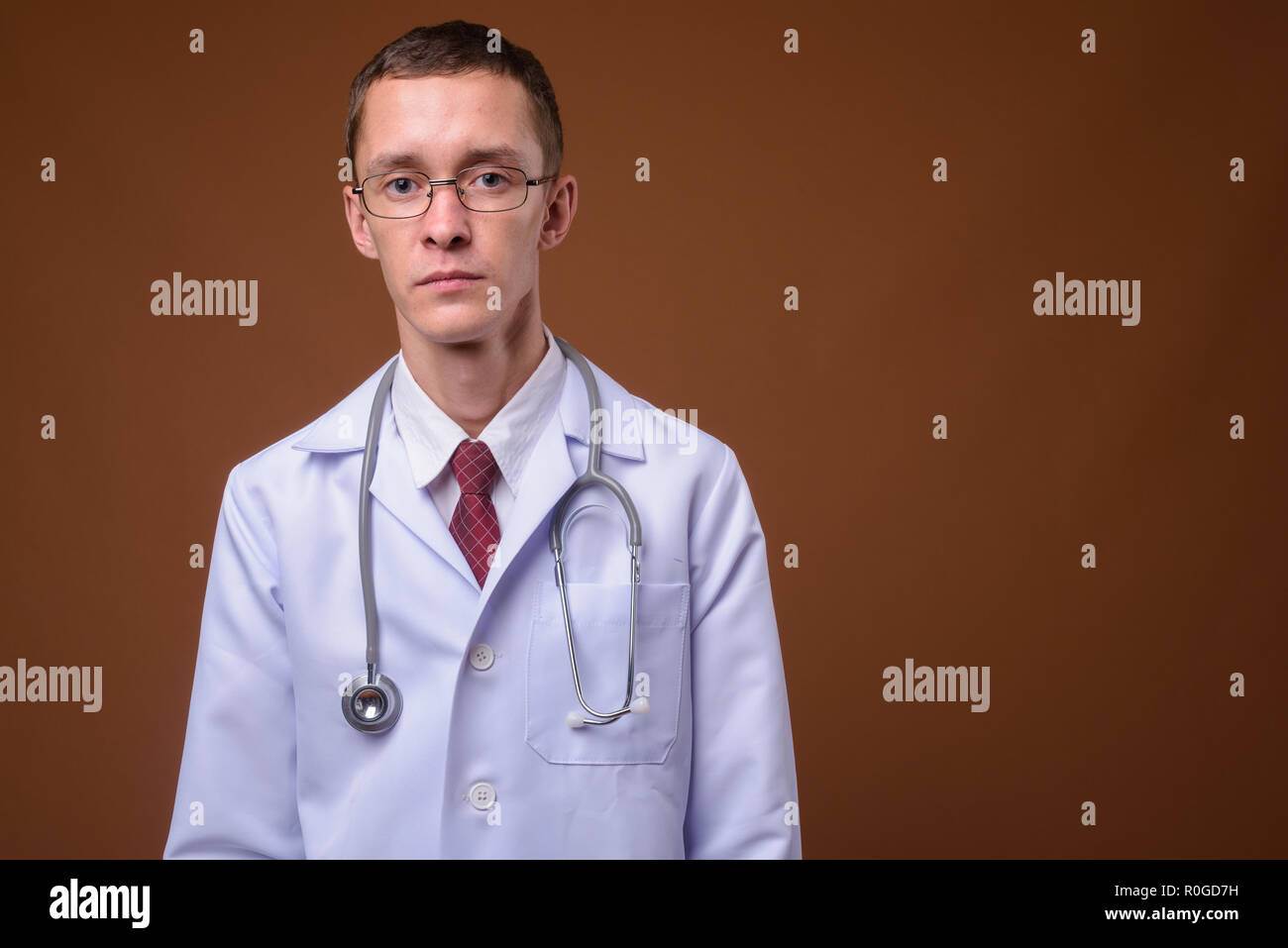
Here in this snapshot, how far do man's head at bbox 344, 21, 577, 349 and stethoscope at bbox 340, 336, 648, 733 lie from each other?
25 centimetres

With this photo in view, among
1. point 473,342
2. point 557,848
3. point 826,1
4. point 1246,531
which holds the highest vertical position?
point 826,1

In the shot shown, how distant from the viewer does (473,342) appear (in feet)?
6.45

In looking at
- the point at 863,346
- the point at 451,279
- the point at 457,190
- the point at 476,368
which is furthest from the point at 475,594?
the point at 863,346

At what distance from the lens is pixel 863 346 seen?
10.9ft

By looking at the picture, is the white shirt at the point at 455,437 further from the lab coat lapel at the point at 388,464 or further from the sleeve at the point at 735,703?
the sleeve at the point at 735,703

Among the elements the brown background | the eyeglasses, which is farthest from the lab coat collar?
the brown background

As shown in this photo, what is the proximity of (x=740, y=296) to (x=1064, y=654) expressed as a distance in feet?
4.11

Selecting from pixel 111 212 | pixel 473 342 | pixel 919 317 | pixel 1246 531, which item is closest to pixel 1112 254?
pixel 919 317

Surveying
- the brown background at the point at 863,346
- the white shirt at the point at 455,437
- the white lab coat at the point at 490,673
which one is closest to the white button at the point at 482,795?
the white lab coat at the point at 490,673

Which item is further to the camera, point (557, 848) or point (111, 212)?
point (111, 212)

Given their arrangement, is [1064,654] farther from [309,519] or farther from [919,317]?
[309,519]

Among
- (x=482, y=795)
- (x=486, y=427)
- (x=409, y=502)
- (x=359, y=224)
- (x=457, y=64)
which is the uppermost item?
(x=457, y=64)

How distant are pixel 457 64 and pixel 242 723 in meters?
1.03

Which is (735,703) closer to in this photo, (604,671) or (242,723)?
(604,671)
